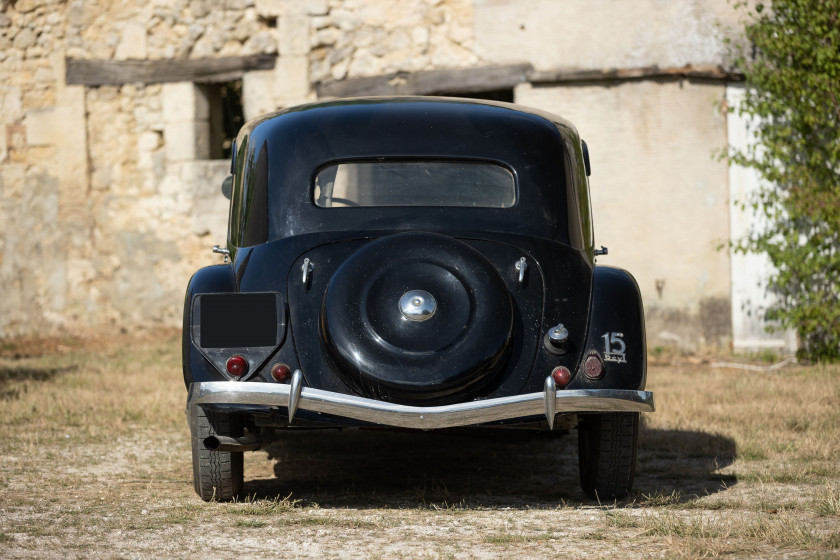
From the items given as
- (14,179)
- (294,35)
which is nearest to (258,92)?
(294,35)

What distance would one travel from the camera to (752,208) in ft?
32.1

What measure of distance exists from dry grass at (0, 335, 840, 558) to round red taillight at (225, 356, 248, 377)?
563mm

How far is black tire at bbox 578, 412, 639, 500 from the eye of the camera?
14.8ft

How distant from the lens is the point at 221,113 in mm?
12211

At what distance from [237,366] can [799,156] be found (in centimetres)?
694

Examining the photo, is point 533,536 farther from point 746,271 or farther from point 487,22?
point 487,22

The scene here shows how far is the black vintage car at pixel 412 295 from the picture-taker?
13.2 feet

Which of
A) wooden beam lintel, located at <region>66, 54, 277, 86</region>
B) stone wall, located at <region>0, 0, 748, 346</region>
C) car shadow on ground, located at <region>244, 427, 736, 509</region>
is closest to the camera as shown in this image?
car shadow on ground, located at <region>244, 427, 736, 509</region>

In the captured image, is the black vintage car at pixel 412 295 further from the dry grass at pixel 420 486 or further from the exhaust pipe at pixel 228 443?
the dry grass at pixel 420 486

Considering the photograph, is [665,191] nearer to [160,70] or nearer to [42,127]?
[160,70]

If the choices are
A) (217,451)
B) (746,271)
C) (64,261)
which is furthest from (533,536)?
(64,261)

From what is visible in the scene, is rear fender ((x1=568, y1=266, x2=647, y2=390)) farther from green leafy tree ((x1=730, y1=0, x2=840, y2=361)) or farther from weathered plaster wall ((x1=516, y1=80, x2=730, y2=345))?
weathered plaster wall ((x1=516, y1=80, x2=730, y2=345))

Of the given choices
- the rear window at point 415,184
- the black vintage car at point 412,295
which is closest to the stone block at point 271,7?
the black vintage car at point 412,295

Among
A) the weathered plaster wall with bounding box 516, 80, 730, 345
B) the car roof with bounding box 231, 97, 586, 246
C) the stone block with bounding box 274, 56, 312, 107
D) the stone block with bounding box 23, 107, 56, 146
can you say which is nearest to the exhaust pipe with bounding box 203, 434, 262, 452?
the car roof with bounding box 231, 97, 586, 246
